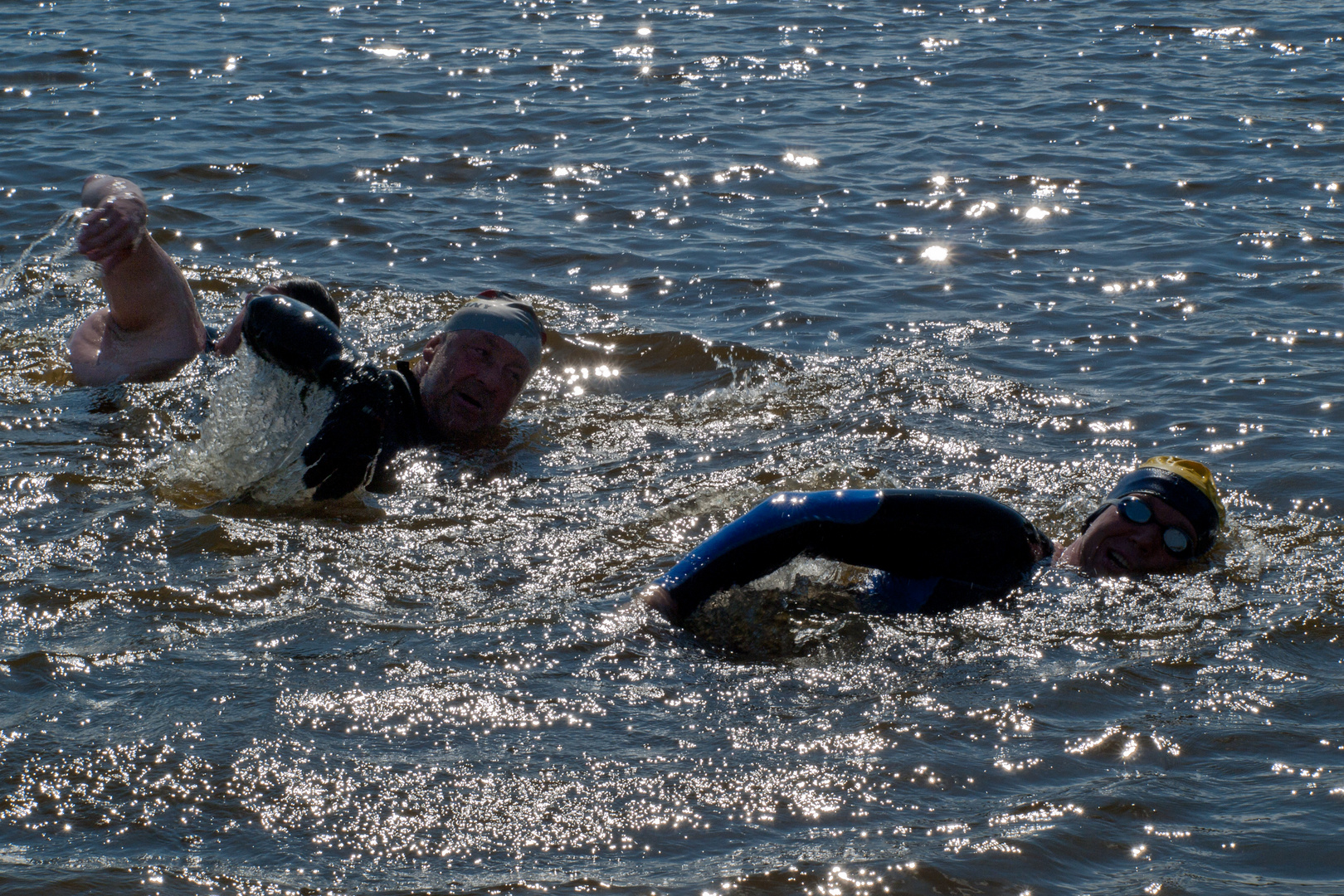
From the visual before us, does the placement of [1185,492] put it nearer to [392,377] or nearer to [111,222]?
[392,377]

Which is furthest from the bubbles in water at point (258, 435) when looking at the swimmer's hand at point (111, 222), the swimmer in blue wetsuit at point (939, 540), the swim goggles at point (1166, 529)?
the swim goggles at point (1166, 529)

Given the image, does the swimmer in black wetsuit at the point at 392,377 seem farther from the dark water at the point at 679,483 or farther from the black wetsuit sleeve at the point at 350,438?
the dark water at the point at 679,483

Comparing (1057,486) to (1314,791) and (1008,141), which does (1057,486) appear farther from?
(1008,141)

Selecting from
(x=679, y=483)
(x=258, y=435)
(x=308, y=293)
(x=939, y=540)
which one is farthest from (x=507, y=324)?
(x=939, y=540)

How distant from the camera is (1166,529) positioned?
5.30m

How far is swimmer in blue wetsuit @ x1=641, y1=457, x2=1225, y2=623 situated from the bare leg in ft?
11.6

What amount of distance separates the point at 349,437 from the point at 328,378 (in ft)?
0.91

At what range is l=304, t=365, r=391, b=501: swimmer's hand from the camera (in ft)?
17.9

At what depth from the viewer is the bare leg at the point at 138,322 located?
6.98 meters

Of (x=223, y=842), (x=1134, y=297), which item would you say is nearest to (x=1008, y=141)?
(x=1134, y=297)

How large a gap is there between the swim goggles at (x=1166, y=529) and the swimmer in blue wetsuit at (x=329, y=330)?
3.16 m

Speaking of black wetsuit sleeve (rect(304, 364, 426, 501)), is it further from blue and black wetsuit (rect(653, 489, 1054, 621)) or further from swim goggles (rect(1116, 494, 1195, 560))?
swim goggles (rect(1116, 494, 1195, 560))

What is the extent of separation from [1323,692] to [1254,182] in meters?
7.66

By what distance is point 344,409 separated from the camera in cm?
545
